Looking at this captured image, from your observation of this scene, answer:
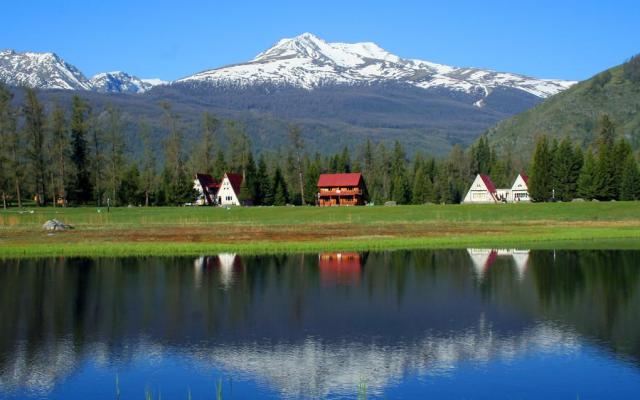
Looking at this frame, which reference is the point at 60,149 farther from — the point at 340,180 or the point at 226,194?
the point at 340,180

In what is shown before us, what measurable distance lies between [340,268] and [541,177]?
293 feet

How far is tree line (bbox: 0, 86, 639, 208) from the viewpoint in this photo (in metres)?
119

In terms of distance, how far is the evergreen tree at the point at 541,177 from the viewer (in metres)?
127

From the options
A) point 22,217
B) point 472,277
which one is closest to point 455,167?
point 22,217

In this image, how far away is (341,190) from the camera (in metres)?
154

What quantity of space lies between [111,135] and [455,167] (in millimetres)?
87260

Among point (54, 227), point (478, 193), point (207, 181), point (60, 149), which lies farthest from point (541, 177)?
point (54, 227)

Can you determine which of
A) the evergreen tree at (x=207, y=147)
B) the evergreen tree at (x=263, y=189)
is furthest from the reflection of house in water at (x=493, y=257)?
the evergreen tree at (x=207, y=147)

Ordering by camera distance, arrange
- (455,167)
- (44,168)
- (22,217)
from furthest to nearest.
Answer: (455,167) → (44,168) → (22,217)

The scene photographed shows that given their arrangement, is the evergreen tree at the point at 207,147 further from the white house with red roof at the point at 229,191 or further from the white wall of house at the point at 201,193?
the white house with red roof at the point at 229,191

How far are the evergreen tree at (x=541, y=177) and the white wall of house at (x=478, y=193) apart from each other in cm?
2910

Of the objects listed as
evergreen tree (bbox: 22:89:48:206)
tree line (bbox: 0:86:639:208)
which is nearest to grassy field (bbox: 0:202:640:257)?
evergreen tree (bbox: 22:89:48:206)

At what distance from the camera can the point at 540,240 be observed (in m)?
64.2

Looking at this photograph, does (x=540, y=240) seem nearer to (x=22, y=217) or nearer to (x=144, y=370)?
(x=144, y=370)
